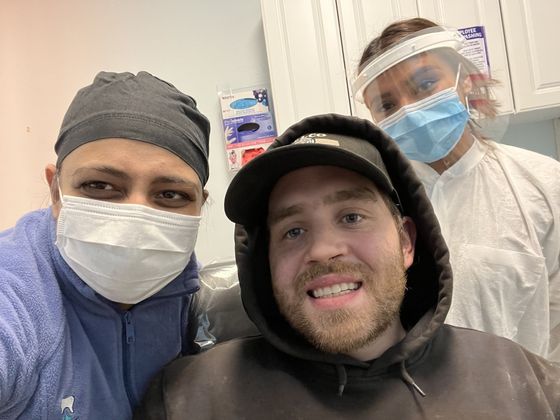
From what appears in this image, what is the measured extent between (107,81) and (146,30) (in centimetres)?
169

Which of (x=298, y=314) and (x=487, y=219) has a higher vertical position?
(x=487, y=219)

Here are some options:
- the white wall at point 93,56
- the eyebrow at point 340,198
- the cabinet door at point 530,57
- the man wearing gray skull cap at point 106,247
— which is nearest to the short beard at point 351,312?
the eyebrow at point 340,198

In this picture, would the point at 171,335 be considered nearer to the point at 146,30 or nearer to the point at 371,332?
the point at 371,332

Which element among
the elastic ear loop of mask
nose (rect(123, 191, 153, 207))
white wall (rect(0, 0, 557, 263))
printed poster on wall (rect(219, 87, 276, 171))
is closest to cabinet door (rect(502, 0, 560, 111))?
white wall (rect(0, 0, 557, 263))

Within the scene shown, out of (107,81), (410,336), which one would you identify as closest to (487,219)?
(410,336)

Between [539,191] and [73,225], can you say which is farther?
[539,191]

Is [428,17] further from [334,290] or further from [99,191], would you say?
[99,191]

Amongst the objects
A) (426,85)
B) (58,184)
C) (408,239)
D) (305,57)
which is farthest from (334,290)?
(305,57)

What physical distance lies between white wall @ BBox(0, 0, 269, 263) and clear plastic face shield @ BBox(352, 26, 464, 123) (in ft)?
3.83

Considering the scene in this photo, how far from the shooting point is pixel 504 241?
50.2 inches

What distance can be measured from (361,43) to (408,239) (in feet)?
4.30

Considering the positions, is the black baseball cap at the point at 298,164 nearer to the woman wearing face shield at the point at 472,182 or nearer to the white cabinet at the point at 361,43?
the woman wearing face shield at the point at 472,182

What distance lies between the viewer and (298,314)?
93 cm

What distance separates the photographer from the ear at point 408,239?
104 cm
